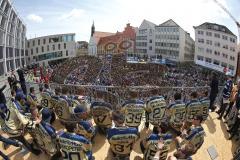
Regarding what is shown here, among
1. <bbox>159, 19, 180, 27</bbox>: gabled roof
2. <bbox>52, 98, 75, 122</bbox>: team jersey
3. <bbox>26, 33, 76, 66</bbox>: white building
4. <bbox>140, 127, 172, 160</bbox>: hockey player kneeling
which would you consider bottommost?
<bbox>140, 127, 172, 160</bbox>: hockey player kneeling

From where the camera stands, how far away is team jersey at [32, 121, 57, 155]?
8.41 meters

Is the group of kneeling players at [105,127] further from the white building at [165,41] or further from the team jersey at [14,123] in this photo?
the white building at [165,41]

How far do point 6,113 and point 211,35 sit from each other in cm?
7406

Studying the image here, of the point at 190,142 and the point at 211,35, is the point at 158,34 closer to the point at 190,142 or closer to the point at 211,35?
the point at 211,35

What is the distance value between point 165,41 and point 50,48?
127 feet

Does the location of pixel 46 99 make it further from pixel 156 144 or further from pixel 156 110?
pixel 156 144

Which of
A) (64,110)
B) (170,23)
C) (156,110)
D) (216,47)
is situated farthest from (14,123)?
(170,23)

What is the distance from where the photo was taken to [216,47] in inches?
2936

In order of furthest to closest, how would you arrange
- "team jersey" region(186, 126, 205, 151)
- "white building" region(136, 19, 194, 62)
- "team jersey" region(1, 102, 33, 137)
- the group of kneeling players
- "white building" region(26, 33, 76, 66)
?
"white building" region(26, 33, 76, 66)
"white building" region(136, 19, 194, 62)
"team jersey" region(1, 102, 33, 137)
"team jersey" region(186, 126, 205, 151)
the group of kneeling players

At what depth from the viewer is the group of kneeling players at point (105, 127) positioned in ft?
24.6

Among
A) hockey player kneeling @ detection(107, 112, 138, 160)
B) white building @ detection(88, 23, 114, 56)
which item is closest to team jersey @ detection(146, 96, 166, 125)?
hockey player kneeling @ detection(107, 112, 138, 160)

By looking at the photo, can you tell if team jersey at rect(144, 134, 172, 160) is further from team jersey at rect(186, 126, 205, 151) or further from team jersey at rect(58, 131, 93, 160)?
team jersey at rect(58, 131, 93, 160)

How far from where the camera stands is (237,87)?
1347cm

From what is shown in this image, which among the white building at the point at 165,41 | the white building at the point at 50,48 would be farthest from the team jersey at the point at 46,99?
the white building at the point at 50,48
